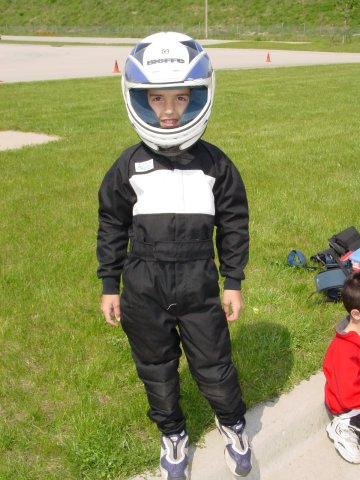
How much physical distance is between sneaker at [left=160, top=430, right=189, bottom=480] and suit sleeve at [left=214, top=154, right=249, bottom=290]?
31.6 inches

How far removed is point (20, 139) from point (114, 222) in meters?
7.97

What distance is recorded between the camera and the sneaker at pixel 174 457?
2.62 meters

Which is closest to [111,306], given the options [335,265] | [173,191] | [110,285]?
[110,285]

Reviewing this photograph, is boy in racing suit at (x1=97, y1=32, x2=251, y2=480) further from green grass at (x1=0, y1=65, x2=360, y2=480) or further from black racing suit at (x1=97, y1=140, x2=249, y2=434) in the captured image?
green grass at (x1=0, y1=65, x2=360, y2=480)

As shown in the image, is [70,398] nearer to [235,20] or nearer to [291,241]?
[291,241]

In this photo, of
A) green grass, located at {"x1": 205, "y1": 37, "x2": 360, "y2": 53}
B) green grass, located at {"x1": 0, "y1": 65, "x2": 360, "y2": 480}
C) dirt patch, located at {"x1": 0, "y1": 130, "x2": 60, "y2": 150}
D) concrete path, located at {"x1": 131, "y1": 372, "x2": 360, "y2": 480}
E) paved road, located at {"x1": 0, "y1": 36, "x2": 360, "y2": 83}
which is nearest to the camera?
concrete path, located at {"x1": 131, "y1": 372, "x2": 360, "y2": 480}

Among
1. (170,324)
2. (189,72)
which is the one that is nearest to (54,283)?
(170,324)

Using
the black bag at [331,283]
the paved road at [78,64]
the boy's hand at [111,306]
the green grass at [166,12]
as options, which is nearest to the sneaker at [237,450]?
the boy's hand at [111,306]

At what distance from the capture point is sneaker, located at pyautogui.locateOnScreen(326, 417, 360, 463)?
2820 millimetres

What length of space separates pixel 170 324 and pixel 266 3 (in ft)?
209

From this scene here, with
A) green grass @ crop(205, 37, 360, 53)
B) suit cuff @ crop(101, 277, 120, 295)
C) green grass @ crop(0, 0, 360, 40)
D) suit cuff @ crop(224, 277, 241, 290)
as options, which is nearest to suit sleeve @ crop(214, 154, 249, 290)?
suit cuff @ crop(224, 277, 241, 290)

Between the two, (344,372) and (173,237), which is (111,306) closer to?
(173,237)

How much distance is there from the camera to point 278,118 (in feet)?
36.9

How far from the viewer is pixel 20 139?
9953mm
